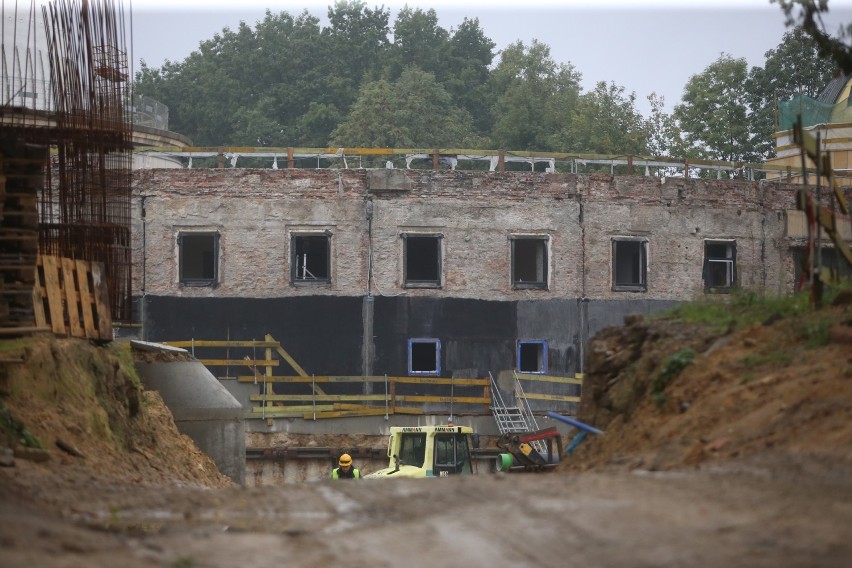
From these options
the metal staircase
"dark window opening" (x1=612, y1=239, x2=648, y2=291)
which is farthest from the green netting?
the metal staircase

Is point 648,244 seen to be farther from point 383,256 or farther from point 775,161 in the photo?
point 775,161

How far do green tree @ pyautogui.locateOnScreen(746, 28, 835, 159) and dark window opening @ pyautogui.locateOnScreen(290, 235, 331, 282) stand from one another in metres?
29.3

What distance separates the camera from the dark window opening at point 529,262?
40.3m

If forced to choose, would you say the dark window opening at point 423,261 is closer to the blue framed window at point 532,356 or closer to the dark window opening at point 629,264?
the blue framed window at point 532,356

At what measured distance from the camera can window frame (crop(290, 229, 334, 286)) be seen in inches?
1560

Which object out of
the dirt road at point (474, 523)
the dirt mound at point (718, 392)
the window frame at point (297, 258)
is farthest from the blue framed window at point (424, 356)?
the dirt road at point (474, 523)

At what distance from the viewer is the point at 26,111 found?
766 inches

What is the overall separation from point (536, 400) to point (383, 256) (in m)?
5.76

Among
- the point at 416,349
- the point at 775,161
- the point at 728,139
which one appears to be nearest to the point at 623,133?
the point at 728,139

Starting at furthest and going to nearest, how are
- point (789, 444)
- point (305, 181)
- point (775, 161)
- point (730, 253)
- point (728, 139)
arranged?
1. point (728, 139)
2. point (775, 161)
3. point (730, 253)
4. point (305, 181)
5. point (789, 444)

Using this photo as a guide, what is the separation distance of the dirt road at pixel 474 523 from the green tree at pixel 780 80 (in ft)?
173

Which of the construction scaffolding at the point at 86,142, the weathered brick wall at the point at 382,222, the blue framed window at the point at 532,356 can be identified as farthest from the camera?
the blue framed window at the point at 532,356

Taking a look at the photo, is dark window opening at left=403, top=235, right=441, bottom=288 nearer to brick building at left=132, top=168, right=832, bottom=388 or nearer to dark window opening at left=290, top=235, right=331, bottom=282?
brick building at left=132, top=168, right=832, bottom=388

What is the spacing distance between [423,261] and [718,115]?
1070 inches
